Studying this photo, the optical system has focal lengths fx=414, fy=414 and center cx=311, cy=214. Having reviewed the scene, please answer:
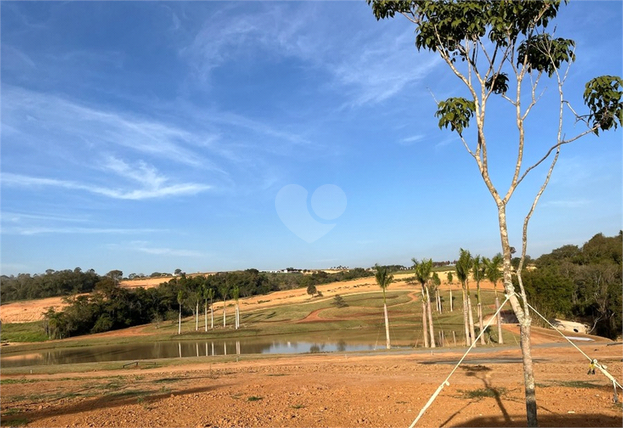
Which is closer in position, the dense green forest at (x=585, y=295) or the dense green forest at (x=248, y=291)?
the dense green forest at (x=585, y=295)

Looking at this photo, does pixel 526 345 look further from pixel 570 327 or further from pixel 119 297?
pixel 119 297

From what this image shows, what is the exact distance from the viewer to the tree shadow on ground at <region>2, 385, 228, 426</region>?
42.5 ft

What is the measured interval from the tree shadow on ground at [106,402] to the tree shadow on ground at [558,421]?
1067cm

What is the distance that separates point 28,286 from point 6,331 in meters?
56.5

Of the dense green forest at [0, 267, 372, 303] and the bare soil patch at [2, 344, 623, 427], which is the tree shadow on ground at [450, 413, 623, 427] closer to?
the bare soil patch at [2, 344, 623, 427]

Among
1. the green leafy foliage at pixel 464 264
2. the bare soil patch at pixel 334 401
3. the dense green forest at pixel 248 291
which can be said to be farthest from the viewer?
the dense green forest at pixel 248 291

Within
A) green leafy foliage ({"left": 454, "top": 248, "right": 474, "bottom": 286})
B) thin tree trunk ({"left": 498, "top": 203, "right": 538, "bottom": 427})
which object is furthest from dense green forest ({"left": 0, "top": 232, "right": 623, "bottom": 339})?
thin tree trunk ({"left": 498, "top": 203, "right": 538, "bottom": 427})

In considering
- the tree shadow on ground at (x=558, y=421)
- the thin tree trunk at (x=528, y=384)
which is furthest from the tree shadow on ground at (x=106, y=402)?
the thin tree trunk at (x=528, y=384)

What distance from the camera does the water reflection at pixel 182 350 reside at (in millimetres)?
47469

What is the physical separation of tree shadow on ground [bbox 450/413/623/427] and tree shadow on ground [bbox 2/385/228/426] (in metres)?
10.7

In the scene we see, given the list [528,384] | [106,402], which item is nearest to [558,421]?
[528,384]

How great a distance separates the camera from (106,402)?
15.2 metres

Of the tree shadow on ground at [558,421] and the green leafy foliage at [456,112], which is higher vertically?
the green leafy foliage at [456,112]

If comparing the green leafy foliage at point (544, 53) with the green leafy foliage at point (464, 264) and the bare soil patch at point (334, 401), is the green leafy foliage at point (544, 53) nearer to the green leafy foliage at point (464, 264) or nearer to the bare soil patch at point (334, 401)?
the bare soil patch at point (334, 401)
